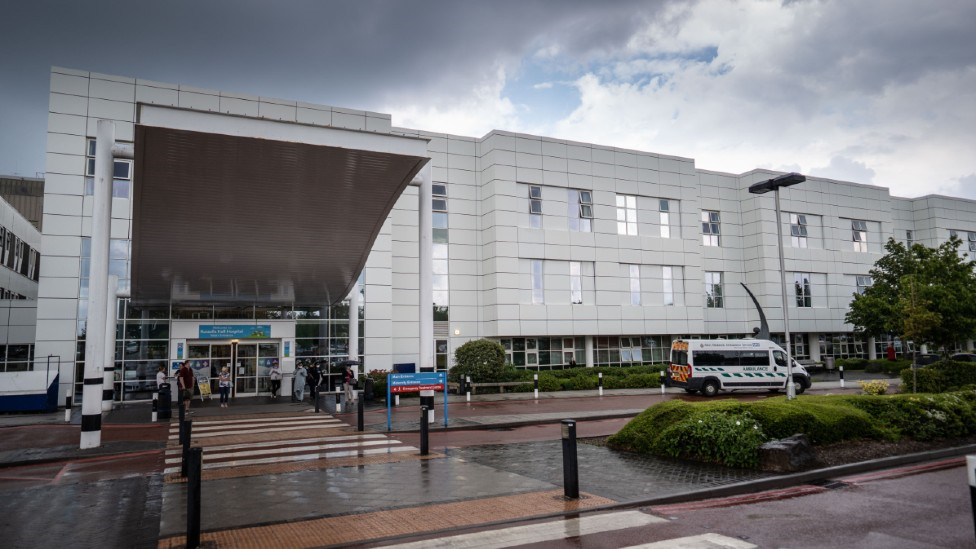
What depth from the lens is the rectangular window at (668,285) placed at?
38.7 metres

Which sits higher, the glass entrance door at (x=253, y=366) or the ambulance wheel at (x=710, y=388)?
the glass entrance door at (x=253, y=366)

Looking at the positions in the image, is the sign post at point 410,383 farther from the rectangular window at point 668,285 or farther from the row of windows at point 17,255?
the row of windows at point 17,255

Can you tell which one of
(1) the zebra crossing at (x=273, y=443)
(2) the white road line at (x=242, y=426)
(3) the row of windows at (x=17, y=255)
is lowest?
(2) the white road line at (x=242, y=426)

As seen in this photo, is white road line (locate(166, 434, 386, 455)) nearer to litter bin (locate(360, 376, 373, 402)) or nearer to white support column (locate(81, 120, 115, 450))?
white support column (locate(81, 120, 115, 450))

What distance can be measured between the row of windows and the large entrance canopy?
1809 cm

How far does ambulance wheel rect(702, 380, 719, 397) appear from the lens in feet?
87.7

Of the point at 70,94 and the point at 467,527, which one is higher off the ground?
the point at 70,94

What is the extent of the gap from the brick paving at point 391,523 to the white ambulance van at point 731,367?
64.9 ft

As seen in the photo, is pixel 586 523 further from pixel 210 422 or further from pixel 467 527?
pixel 210 422

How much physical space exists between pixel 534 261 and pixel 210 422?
20.6 meters

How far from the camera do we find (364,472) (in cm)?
1066

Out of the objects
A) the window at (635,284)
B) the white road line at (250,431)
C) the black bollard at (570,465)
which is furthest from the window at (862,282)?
the black bollard at (570,465)

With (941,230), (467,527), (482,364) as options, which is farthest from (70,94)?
(941,230)

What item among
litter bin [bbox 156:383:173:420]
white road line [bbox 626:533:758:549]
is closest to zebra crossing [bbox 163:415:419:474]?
litter bin [bbox 156:383:173:420]
